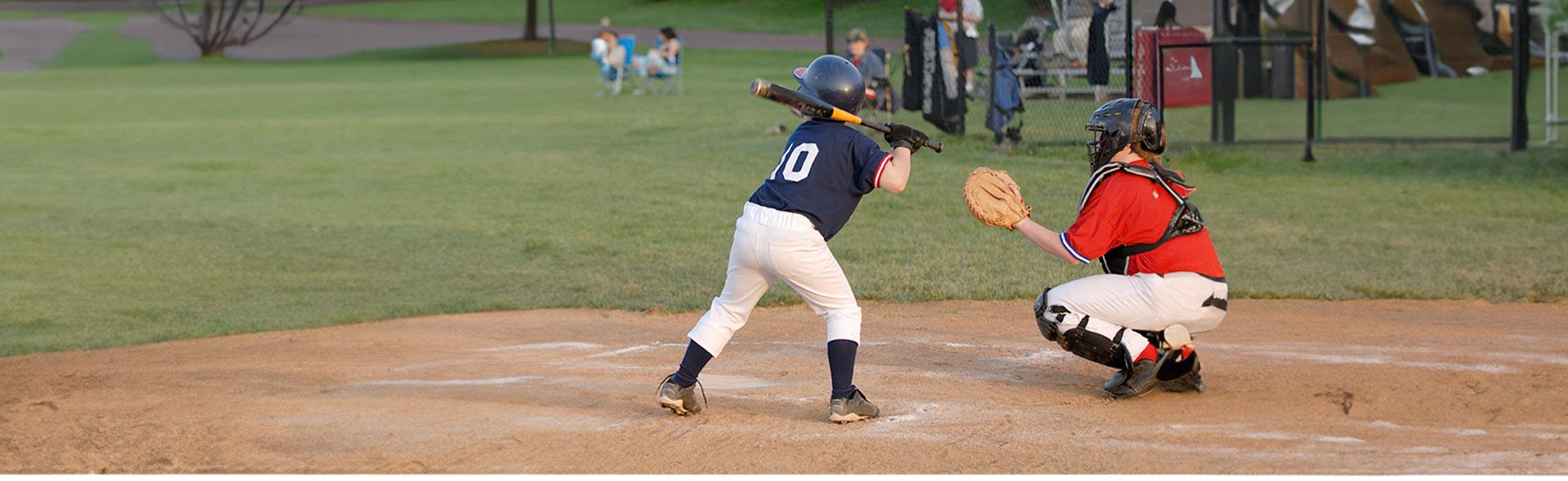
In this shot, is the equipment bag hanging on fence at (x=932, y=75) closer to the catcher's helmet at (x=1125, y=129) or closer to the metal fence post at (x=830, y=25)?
the metal fence post at (x=830, y=25)

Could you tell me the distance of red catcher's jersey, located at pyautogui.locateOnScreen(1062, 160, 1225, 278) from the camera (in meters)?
5.81

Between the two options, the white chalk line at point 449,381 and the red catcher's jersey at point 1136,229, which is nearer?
the red catcher's jersey at point 1136,229

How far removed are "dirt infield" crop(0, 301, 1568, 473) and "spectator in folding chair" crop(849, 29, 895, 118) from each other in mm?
11363

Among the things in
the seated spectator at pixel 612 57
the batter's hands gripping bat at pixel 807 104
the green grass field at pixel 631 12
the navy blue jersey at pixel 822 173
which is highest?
the batter's hands gripping bat at pixel 807 104

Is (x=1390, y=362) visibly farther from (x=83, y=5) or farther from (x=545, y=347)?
(x=83, y=5)

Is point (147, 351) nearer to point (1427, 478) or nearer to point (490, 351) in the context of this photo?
point (490, 351)

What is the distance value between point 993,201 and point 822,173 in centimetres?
64

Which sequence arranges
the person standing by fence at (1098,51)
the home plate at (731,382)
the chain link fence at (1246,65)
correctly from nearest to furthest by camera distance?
the home plate at (731,382)
the person standing by fence at (1098,51)
the chain link fence at (1246,65)

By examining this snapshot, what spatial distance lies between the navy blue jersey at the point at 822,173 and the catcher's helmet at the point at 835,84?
0.10 metres

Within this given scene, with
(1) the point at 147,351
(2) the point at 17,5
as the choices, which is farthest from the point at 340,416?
(2) the point at 17,5

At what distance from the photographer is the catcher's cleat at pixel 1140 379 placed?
19.6 ft

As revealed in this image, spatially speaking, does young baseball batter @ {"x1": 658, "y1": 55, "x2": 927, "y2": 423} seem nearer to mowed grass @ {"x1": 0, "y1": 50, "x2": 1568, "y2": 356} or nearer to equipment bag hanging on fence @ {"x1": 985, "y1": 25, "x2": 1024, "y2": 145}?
mowed grass @ {"x1": 0, "y1": 50, "x2": 1568, "y2": 356}

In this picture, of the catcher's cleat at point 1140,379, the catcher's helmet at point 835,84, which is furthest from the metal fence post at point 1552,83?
the catcher's helmet at point 835,84

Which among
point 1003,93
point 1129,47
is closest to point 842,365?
point 1129,47
